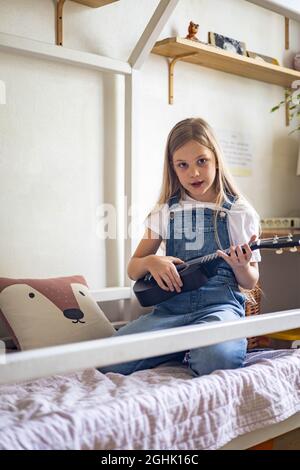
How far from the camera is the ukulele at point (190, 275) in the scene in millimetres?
1605

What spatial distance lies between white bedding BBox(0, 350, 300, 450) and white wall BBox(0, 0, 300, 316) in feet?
1.71

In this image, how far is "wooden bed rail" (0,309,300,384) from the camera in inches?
39.3

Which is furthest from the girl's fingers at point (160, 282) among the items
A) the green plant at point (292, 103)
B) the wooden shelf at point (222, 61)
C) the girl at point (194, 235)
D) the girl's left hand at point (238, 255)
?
the green plant at point (292, 103)

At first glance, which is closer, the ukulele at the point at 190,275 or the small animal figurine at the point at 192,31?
the ukulele at the point at 190,275

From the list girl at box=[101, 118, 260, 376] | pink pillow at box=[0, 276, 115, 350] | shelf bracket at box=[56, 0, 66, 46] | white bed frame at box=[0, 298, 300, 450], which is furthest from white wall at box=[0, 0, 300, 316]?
white bed frame at box=[0, 298, 300, 450]

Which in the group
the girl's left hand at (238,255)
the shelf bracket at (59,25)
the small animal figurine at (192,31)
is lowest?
the girl's left hand at (238,255)

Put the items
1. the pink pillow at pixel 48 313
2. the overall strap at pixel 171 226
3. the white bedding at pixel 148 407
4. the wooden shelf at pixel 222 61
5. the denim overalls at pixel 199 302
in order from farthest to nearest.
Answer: the wooden shelf at pixel 222 61 → the overall strap at pixel 171 226 → the pink pillow at pixel 48 313 → the denim overalls at pixel 199 302 → the white bedding at pixel 148 407

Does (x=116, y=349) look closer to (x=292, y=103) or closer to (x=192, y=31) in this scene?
(x=192, y=31)

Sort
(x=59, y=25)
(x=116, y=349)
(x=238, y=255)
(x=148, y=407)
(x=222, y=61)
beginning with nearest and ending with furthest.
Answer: (x=116, y=349), (x=148, y=407), (x=238, y=255), (x=59, y=25), (x=222, y=61)

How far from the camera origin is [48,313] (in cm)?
172

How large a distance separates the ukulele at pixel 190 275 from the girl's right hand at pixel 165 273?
0.02 m

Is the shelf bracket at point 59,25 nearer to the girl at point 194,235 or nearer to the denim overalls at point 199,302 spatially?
the girl at point 194,235

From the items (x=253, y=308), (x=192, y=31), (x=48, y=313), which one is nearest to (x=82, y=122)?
(x=192, y=31)

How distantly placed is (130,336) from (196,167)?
78cm
